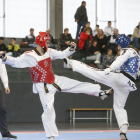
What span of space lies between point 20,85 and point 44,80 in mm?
5000

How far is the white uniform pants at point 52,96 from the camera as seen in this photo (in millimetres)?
6598

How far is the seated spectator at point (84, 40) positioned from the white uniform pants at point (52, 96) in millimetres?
6849

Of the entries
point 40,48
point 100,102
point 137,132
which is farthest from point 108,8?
point 40,48

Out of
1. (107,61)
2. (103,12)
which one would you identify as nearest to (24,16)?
(103,12)

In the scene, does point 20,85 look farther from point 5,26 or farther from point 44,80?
point 5,26

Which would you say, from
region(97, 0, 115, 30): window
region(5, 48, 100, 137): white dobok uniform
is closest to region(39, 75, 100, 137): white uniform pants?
region(5, 48, 100, 137): white dobok uniform

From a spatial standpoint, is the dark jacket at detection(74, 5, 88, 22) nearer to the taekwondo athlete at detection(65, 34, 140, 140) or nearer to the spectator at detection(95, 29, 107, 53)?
the spectator at detection(95, 29, 107, 53)

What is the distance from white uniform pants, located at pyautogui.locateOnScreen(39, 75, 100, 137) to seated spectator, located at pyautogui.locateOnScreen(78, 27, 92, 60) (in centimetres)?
685

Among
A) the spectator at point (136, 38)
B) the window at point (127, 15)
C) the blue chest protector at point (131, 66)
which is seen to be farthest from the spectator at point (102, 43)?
the blue chest protector at point (131, 66)

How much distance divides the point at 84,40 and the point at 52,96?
7344 mm

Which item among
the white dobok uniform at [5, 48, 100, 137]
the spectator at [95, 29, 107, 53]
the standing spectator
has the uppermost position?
the standing spectator

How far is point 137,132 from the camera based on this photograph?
8602 mm

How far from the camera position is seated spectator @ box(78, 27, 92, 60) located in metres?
13.6

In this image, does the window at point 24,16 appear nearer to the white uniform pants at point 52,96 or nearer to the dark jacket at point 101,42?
the dark jacket at point 101,42
